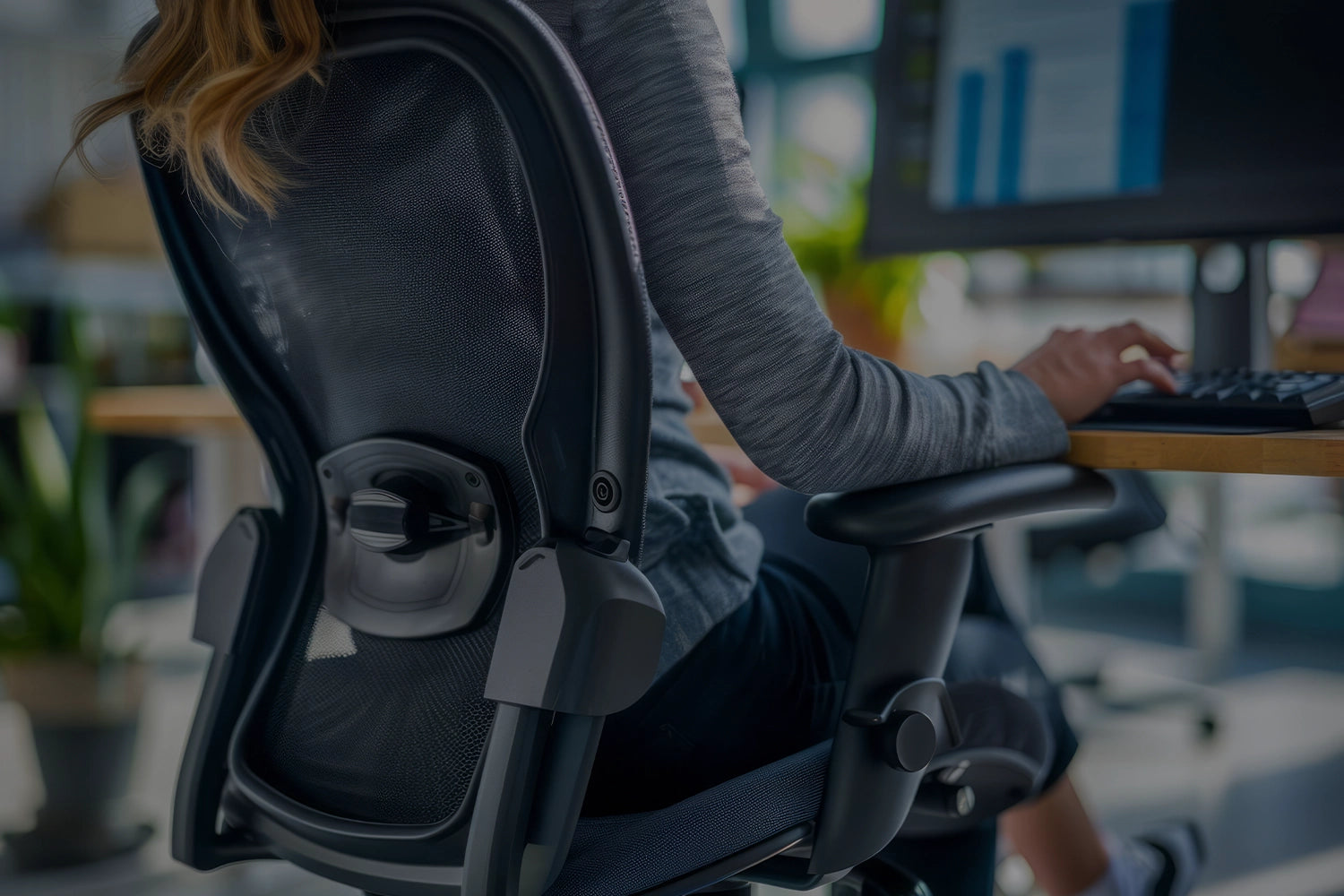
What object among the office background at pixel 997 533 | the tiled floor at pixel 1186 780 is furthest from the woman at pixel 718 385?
the tiled floor at pixel 1186 780

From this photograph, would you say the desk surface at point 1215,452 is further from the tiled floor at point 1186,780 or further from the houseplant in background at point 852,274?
the tiled floor at point 1186,780

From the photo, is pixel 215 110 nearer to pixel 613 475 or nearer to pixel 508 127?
pixel 508 127

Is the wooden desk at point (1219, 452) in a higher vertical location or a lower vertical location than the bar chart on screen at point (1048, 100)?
lower

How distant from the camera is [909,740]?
658mm

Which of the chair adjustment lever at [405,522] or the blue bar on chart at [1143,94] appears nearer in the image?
the chair adjustment lever at [405,522]

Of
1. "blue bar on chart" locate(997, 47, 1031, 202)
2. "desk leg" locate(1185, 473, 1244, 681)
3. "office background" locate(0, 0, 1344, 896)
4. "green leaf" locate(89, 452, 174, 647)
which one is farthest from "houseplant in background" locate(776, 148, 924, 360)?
"desk leg" locate(1185, 473, 1244, 681)

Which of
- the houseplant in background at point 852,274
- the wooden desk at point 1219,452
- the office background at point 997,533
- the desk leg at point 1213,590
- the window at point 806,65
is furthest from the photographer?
the window at point 806,65

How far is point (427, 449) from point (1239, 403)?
0.52 metres

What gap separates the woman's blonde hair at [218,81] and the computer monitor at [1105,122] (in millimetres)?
851

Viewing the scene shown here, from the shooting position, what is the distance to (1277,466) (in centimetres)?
68

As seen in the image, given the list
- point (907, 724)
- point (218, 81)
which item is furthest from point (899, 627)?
point (218, 81)

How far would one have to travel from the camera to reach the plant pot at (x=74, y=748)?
1.74 meters

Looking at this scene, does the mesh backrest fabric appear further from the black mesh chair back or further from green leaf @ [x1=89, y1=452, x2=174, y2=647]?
green leaf @ [x1=89, y1=452, x2=174, y2=647]

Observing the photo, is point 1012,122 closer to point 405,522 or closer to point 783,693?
point 783,693
